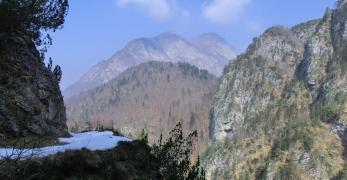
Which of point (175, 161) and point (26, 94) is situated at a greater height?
point (26, 94)

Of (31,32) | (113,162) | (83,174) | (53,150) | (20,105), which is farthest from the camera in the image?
(31,32)

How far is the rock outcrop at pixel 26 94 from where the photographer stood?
30.1 metres

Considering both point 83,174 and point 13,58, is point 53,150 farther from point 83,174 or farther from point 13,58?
point 13,58

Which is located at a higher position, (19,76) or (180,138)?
(19,76)

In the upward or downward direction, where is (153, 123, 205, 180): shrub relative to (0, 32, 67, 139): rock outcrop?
downward

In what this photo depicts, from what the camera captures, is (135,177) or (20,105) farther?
(20,105)

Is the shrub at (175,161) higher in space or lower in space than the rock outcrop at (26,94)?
lower

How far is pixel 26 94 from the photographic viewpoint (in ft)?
110

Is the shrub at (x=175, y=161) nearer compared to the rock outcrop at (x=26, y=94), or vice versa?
the rock outcrop at (x=26, y=94)

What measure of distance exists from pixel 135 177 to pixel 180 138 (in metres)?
9.10

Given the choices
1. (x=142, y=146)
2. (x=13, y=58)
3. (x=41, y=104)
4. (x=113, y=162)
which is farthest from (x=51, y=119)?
(x=113, y=162)

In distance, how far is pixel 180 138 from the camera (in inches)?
1400

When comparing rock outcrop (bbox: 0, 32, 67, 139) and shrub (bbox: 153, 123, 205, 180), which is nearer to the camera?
rock outcrop (bbox: 0, 32, 67, 139)

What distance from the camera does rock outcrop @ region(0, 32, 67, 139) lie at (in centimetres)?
3014
